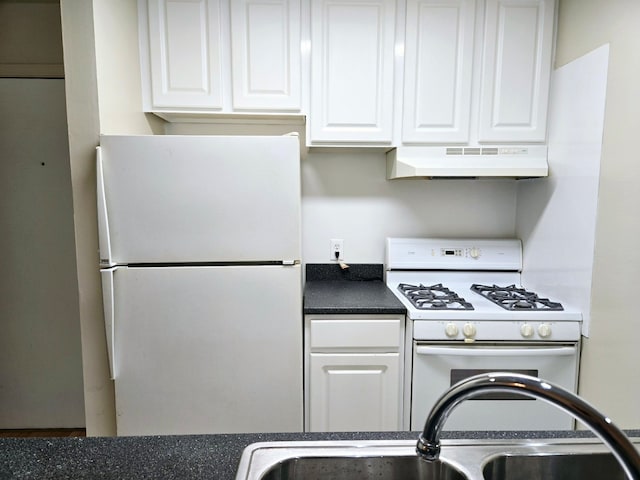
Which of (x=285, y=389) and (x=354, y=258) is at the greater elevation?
(x=354, y=258)

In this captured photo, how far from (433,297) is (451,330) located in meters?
0.24

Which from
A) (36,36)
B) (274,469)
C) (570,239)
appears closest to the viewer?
(274,469)

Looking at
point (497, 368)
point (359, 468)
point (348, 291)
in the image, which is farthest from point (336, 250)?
point (359, 468)

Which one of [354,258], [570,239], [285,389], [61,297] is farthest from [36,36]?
[570,239]

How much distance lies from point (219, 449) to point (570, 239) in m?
1.71

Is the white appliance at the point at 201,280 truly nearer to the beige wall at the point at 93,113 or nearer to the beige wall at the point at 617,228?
the beige wall at the point at 93,113

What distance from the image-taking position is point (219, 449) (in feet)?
2.37

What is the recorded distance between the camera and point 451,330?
5.34 feet

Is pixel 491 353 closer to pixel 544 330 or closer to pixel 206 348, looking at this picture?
pixel 544 330

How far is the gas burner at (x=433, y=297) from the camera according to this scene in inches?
67.6

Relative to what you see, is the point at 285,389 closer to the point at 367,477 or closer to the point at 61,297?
the point at 367,477

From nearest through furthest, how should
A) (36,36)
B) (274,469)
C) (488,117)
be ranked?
(274,469) → (488,117) → (36,36)

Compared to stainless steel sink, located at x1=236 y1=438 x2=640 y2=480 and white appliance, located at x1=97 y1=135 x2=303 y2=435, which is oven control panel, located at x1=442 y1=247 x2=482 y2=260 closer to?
white appliance, located at x1=97 y1=135 x2=303 y2=435

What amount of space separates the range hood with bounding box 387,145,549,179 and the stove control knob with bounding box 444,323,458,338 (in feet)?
2.37
